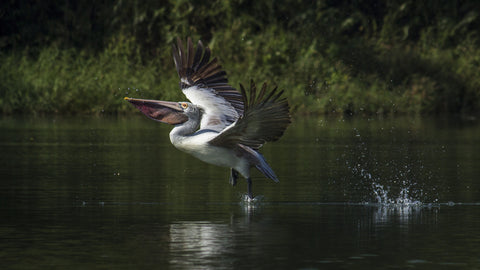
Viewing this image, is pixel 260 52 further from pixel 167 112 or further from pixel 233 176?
pixel 167 112

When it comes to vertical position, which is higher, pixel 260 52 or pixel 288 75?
pixel 260 52

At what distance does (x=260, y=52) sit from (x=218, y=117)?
18.6 metres

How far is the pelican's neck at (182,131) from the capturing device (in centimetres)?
1138

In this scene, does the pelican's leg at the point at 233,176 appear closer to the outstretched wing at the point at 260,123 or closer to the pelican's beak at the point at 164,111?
the pelican's beak at the point at 164,111

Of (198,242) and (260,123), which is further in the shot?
(260,123)

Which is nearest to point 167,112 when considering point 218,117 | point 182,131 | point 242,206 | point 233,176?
point 182,131

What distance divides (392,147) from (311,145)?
1368mm

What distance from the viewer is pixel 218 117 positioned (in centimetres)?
1227

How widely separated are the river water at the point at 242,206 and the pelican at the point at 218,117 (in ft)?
1.57

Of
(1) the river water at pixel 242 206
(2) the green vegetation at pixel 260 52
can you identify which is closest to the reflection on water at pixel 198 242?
(1) the river water at pixel 242 206

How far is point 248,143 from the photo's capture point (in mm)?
11086

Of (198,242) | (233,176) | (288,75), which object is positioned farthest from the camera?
(288,75)

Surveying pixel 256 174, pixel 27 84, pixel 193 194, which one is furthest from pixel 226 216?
pixel 27 84

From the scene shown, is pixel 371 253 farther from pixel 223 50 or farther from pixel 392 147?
pixel 223 50
